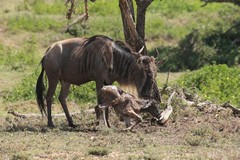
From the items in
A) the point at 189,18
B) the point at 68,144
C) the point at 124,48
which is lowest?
the point at 189,18

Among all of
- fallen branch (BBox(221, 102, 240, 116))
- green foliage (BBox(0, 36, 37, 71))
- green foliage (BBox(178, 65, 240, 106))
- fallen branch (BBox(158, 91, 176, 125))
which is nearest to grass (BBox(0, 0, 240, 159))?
green foliage (BBox(0, 36, 37, 71))

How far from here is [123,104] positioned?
36.0ft

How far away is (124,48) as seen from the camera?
1152 centimetres

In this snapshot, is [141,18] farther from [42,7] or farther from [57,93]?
[42,7]

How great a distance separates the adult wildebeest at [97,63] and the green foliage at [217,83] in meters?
2.53

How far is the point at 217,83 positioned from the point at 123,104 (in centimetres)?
397

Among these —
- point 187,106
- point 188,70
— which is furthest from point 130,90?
point 188,70

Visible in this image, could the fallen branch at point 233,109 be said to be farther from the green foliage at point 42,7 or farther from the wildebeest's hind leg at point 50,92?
the green foliage at point 42,7

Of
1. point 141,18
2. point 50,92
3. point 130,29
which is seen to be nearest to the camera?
point 50,92

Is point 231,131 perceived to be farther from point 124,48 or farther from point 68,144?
point 68,144

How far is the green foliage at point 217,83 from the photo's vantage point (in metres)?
13.9

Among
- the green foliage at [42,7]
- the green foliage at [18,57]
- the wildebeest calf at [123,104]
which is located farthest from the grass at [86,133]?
the green foliage at [42,7]

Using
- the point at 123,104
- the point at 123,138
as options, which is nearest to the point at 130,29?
the point at 123,104

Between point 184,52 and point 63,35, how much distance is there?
417 centimetres
